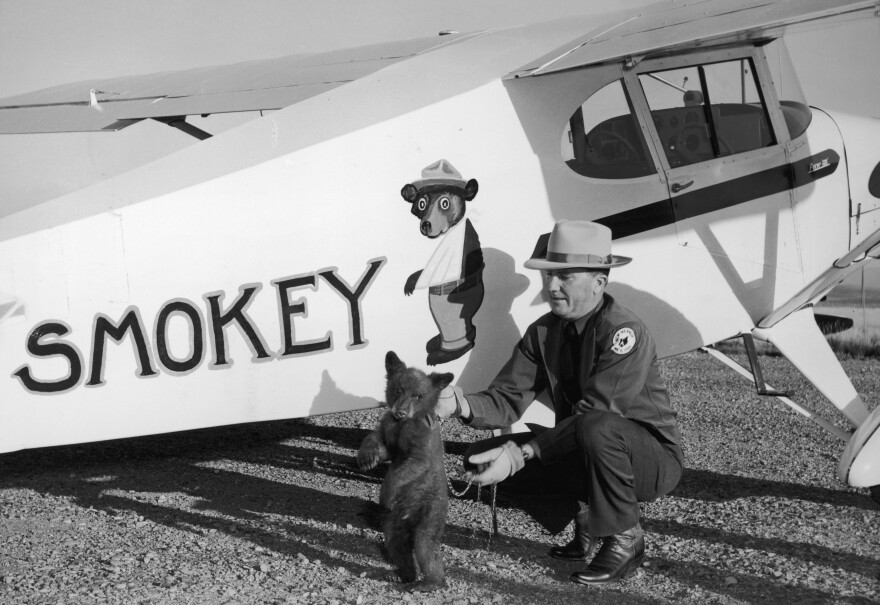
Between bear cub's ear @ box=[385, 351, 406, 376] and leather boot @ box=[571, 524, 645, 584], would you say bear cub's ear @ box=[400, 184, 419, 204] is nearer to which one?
bear cub's ear @ box=[385, 351, 406, 376]

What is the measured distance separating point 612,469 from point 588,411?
0.85 ft

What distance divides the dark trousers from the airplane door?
5.79 feet

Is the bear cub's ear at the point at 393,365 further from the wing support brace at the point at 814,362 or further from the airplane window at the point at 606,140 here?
the wing support brace at the point at 814,362

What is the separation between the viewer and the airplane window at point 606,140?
511 centimetres

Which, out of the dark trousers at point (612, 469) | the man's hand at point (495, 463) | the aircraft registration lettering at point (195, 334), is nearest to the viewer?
the man's hand at point (495, 463)

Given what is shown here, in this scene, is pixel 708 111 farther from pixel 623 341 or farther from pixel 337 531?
pixel 337 531

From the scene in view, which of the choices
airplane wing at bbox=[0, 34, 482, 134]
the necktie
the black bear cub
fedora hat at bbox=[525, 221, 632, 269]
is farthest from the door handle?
the black bear cub

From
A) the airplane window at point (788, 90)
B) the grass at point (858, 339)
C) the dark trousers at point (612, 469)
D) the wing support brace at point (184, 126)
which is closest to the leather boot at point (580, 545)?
the dark trousers at point (612, 469)

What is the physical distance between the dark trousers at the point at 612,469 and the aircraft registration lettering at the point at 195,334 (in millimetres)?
1047

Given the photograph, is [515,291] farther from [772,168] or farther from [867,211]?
[867,211]

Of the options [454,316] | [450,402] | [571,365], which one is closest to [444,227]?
[454,316]

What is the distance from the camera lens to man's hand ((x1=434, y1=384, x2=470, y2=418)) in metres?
3.82

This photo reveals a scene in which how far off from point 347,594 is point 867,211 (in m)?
4.20

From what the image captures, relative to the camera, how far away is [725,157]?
5461mm
